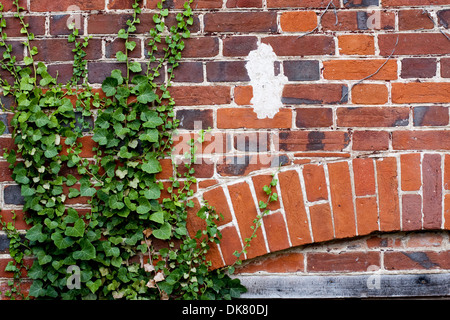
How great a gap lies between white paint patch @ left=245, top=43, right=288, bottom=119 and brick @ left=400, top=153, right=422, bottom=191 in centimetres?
55

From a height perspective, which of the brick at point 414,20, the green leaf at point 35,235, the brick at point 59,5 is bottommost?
the green leaf at point 35,235

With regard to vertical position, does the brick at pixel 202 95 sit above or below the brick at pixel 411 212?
above

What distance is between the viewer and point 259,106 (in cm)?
158

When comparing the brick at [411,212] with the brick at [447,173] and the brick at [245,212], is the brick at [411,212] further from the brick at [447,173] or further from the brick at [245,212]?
the brick at [245,212]

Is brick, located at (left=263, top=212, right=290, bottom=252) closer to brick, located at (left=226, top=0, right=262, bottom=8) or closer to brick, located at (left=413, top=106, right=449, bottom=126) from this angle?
brick, located at (left=413, top=106, right=449, bottom=126)

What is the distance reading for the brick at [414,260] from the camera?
1.60m

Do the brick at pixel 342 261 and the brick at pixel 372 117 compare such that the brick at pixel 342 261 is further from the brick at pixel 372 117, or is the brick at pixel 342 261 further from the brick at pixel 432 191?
the brick at pixel 372 117

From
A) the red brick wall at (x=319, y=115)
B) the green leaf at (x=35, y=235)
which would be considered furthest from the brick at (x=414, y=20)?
the green leaf at (x=35, y=235)

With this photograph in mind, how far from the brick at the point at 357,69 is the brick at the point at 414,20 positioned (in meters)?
0.15

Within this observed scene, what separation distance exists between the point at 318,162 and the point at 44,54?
4.01 ft

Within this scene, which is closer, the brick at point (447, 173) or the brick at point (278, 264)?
the brick at point (447, 173)

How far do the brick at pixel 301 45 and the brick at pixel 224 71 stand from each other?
17 cm

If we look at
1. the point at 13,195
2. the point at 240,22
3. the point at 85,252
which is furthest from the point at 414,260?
the point at 13,195
